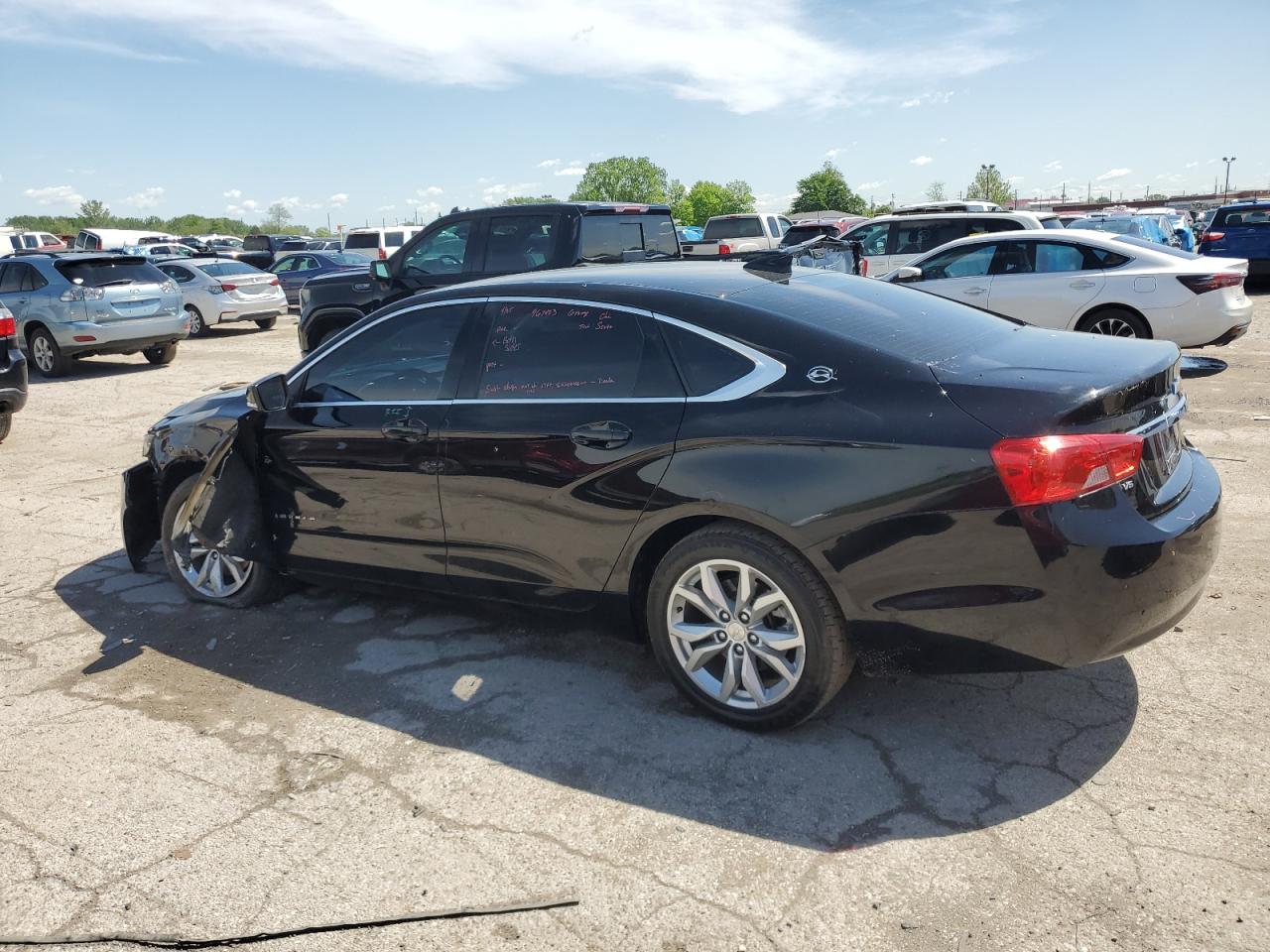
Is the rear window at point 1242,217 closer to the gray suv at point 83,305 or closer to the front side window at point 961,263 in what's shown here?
the front side window at point 961,263

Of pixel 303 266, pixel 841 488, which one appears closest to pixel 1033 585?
pixel 841 488

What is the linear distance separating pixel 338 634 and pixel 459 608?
70 centimetres

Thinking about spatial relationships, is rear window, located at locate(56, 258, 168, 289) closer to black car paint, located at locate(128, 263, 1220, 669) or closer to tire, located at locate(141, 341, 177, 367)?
tire, located at locate(141, 341, 177, 367)

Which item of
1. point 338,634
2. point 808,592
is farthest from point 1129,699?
point 338,634

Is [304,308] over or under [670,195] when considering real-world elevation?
under

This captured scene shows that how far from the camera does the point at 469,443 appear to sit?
4.12 meters

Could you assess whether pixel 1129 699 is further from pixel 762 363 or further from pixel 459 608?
pixel 459 608

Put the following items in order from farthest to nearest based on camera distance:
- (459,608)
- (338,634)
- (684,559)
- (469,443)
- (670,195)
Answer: (670,195) → (338,634) → (459,608) → (469,443) → (684,559)

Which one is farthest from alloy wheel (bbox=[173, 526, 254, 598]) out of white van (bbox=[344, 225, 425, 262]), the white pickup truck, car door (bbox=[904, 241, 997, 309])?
white van (bbox=[344, 225, 425, 262])

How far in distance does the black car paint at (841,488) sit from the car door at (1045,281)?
6.99 metres

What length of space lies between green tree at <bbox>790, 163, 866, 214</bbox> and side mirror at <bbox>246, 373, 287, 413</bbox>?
223ft

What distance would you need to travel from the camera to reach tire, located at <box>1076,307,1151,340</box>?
1030cm

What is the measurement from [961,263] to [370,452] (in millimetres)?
8771

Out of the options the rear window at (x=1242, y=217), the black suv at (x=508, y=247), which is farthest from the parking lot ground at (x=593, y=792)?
the rear window at (x=1242, y=217)
